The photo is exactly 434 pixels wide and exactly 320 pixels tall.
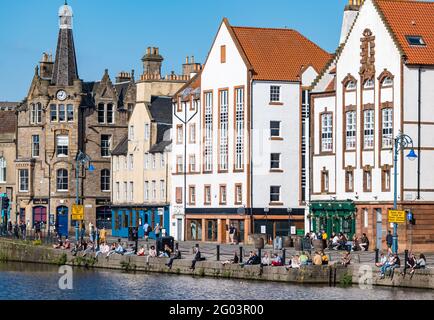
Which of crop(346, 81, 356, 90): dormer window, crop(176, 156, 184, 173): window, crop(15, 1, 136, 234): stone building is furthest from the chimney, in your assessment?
crop(346, 81, 356, 90): dormer window

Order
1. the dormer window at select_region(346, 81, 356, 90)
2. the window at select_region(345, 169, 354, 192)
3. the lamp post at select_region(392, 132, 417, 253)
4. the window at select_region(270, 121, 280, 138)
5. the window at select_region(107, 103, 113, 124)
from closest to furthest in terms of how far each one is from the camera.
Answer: the lamp post at select_region(392, 132, 417, 253), the dormer window at select_region(346, 81, 356, 90), the window at select_region(345, 169, 354, 192), the window at select_region(270, 121, 280, 138), the window at select_region(107, 103, 113, 124)

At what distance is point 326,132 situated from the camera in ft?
355

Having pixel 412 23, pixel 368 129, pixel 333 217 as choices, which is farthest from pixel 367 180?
pixel 412 23

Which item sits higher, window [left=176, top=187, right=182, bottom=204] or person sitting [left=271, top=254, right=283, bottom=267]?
window [left=176, top=187, right=182, bottom=204]

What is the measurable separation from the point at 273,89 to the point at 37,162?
120 ft

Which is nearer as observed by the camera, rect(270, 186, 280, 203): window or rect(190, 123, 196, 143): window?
rect(270, 186, 280, 203): window

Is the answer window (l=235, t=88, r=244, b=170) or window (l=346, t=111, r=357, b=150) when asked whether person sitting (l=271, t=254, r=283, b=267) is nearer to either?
window (l=346, t=111, r=357, b=150)

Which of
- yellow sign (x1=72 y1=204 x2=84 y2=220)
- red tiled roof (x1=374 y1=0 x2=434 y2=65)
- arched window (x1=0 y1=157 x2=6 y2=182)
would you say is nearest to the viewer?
red tiled roof (x1=374 y1=0 x2=434 y2=65)

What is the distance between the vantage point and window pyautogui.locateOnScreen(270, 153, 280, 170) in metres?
116

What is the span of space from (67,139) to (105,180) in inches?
205

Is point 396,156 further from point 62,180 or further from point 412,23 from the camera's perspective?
point 62,180

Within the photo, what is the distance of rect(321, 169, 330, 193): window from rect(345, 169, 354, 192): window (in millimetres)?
2935

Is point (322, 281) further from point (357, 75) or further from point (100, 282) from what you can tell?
point (357, 75)

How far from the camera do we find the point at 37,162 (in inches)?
5719
